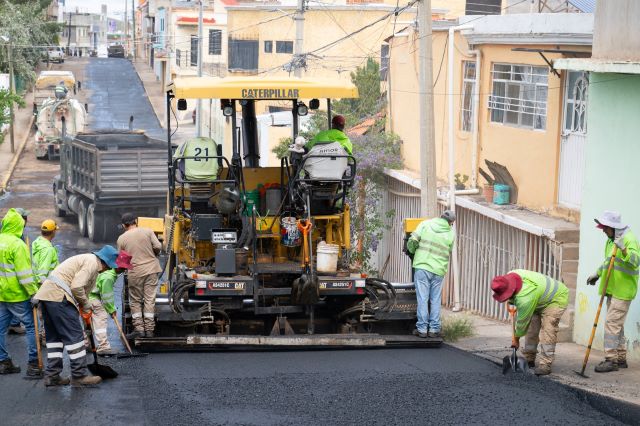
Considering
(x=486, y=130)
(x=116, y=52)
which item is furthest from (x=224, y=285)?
(x=116, y=52)

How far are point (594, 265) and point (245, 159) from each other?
3.82 metres

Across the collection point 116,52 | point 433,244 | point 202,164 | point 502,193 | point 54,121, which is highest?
point 116,52

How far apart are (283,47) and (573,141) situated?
27404 mm

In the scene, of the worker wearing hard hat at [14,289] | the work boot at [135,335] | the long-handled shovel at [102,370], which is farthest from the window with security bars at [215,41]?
the long-handled shovel at [102,370]

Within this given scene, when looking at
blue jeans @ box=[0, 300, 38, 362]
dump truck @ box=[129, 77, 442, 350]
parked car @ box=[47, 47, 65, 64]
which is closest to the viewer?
blue jeans @ box=[0, 300, 38, 362]

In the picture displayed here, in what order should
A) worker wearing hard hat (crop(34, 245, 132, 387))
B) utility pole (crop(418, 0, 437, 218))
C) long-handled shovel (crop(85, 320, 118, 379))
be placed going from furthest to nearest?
utility pole (crop(418, 0, 437, 218))
long-handled shovel (crop(85, 320, 118, 379))
worker wearing hard hat (crop(34, 245, 132, 387))

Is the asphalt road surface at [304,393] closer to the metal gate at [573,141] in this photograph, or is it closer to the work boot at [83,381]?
the work boot at [83,381]

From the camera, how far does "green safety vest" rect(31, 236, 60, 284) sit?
997 cm

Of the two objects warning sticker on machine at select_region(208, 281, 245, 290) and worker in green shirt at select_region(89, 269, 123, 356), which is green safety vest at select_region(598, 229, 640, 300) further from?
worker in green shirt at select_region(89, 269, 123, 356)

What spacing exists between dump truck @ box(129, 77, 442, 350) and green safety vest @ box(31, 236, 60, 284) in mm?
1055

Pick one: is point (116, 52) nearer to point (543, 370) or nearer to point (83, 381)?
point (83, 381)

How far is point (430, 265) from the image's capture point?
1052 centimetres

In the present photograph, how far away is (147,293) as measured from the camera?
34.0 ft

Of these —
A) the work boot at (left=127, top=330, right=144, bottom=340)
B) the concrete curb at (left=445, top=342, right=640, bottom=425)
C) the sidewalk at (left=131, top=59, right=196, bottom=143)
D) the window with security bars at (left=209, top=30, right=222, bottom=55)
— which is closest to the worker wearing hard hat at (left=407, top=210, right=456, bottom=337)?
the concrete curb at (left=445, top=342, right=640, bottom=425)
